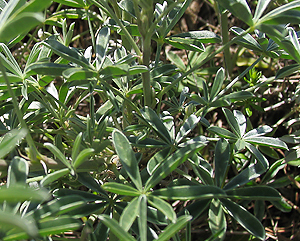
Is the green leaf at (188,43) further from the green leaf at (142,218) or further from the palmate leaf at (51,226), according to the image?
the palmate leaf at (51,226)

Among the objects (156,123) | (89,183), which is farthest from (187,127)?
(89,183)

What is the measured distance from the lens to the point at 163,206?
2.33 ft

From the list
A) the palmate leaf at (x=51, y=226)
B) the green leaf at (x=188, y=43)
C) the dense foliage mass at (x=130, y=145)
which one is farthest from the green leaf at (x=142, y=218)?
the green leaf at (x=188, y=43)

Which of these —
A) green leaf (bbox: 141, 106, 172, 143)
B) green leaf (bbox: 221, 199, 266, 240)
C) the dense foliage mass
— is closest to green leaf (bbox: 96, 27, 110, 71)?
the dense foliage mass

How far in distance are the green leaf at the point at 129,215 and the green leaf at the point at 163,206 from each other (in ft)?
0.12

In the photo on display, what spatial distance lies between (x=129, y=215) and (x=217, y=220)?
10.5 inches

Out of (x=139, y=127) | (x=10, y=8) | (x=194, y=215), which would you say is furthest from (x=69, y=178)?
(x=10, y=8)

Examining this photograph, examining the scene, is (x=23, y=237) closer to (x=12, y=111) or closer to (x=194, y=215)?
(x=194, y=215)

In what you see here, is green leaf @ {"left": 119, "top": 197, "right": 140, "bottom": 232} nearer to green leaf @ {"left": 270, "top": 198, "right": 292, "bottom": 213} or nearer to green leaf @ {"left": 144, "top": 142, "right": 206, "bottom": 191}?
green leaf @ {"left": 144, "top": 142, "right": 206, "bottom": 191}

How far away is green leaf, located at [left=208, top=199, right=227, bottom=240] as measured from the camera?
0.79 m

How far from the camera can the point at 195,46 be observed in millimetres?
992

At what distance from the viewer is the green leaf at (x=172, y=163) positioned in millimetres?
734

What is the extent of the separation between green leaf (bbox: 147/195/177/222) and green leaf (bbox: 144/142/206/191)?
33 millimetres

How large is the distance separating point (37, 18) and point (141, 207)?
0.44 metres
